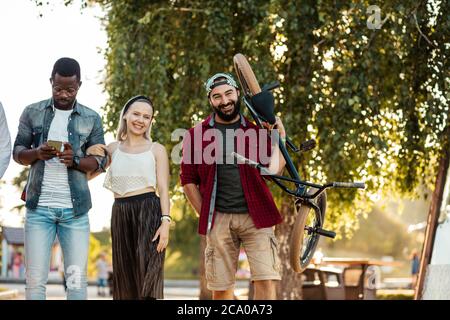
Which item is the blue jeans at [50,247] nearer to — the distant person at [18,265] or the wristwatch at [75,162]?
the wristwatch at [75,162]

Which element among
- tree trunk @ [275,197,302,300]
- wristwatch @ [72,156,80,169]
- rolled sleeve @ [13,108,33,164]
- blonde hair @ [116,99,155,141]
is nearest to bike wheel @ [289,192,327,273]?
blonde hair @ [116,99,155,141]

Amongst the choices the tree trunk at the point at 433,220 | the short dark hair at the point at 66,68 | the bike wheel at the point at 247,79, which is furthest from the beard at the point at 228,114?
the tree trunk at the point at 433,220

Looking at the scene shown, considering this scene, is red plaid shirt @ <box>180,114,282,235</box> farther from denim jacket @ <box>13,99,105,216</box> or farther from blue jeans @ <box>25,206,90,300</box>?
blue jeans @ <box>25,206,90,300</box>

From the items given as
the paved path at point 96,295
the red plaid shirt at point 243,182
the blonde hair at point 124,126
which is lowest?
the paved path at point 96,295

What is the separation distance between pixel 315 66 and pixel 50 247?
23.6ft

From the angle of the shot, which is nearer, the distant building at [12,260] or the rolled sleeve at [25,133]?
the rolled sleeve at [25,133]

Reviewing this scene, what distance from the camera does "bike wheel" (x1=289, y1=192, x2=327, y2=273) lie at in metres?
6.01

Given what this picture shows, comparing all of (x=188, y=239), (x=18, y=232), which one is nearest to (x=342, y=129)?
(x=18, y=232)

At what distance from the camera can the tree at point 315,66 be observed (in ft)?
39.8

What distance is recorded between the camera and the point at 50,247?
19.0 ft

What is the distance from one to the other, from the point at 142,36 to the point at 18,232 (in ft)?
52.2

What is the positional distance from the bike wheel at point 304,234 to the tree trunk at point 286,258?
7459 mm

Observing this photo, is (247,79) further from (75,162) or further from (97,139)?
(75,162)

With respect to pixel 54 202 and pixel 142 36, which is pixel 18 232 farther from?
pixel 54 202
